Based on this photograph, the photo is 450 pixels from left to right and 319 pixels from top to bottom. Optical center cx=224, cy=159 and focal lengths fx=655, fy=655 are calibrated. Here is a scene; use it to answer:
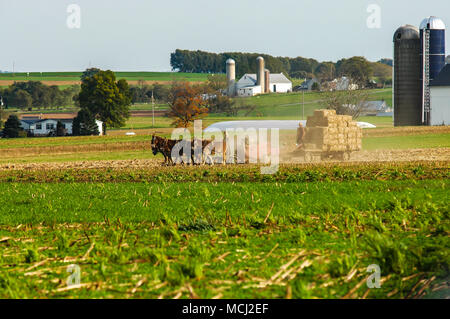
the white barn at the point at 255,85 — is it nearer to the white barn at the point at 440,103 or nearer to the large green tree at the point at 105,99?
the large green tree at the point at 105,99

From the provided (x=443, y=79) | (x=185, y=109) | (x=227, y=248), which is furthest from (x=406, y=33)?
(x=227, y=248)

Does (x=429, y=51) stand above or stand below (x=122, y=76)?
below

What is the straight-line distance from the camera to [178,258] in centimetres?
741

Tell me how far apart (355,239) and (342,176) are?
12.8m

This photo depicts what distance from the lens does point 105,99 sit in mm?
87562

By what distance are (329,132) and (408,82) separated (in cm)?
4513

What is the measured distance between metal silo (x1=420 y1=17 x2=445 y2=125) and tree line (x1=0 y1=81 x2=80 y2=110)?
80410mm

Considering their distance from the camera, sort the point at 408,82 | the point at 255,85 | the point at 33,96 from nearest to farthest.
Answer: the point at 408,82 → the point at 33,96 → the point at 255,85

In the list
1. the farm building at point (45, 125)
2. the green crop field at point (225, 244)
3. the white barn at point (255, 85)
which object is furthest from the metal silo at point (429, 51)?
the white barn at point (255, 85)

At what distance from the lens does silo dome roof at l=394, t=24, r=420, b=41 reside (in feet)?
232

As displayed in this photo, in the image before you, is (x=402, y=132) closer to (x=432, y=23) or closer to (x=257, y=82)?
(x=432, y=23)

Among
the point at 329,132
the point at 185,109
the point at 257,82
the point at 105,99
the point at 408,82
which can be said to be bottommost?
the point at 329,132

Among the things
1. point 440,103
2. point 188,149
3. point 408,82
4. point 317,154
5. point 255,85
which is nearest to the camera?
point 188,149

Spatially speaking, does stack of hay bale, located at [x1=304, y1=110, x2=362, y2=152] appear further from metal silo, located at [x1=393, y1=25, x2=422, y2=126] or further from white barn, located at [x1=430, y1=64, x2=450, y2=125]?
white barn, located at [x1=430, y1=64, x2=450, y2=125]
